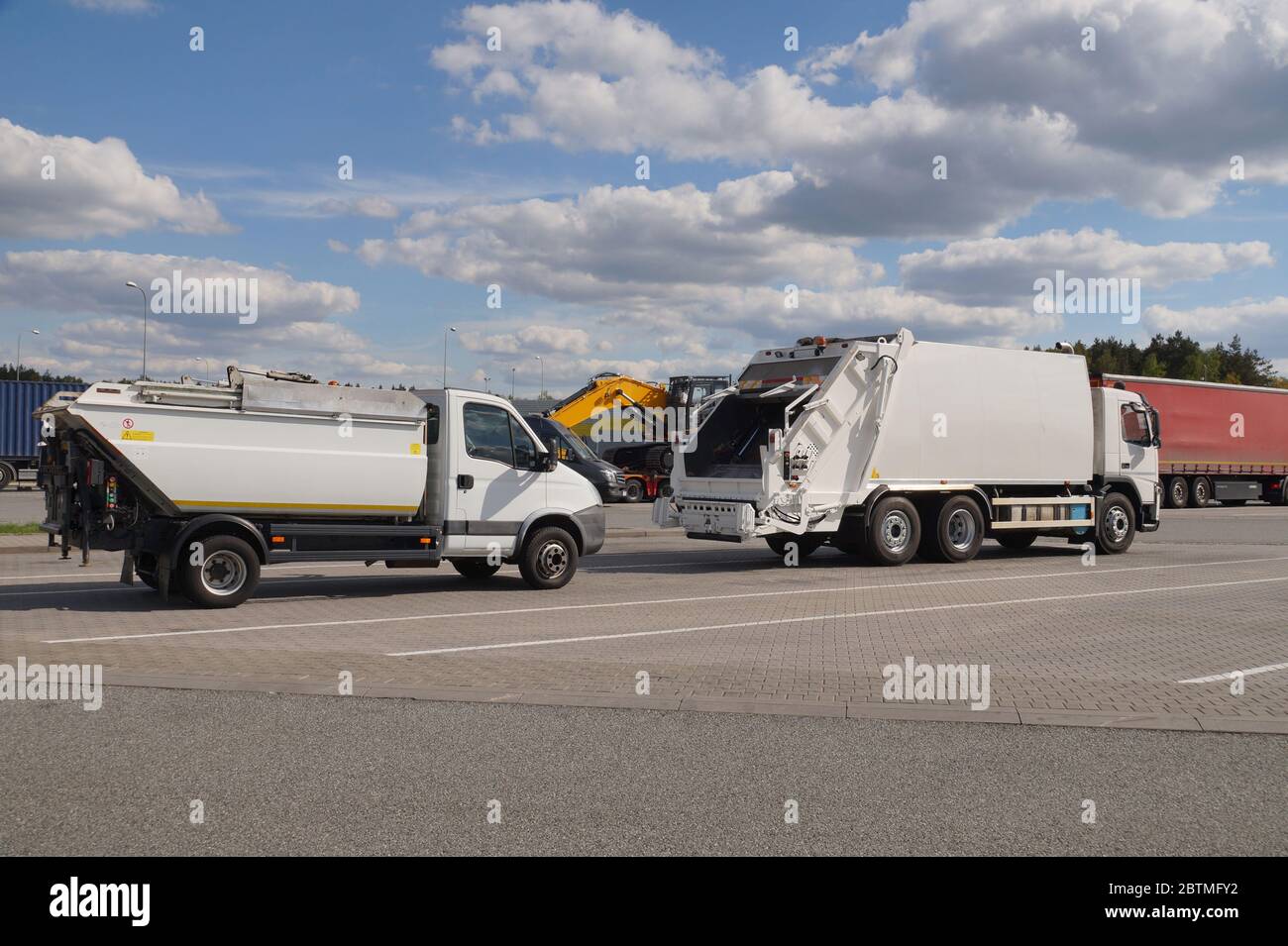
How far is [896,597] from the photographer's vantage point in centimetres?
1321

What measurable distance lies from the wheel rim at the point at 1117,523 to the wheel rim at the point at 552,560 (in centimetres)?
1066

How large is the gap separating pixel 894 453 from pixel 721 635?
6949 mm

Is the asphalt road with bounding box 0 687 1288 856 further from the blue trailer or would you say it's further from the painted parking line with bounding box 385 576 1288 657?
the blue trailer

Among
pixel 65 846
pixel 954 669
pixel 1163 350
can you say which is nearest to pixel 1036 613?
pixel 954 669

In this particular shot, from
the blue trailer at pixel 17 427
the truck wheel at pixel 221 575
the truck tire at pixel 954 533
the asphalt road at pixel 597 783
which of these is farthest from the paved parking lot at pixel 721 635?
the blue trailer at pixel 17 427

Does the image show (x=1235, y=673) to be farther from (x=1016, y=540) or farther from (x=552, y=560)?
(x=1016, y=540)

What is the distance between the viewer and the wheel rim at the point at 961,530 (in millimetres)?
17359

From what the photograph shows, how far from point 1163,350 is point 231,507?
11022cm

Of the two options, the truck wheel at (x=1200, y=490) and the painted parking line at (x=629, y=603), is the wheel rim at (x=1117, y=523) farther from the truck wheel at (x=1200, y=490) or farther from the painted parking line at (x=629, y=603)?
the truck wheel at (x=1200, y=490)

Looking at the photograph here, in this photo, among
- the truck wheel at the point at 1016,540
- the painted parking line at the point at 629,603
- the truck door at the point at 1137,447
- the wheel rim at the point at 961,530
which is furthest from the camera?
the truck door at the point at 1137,447

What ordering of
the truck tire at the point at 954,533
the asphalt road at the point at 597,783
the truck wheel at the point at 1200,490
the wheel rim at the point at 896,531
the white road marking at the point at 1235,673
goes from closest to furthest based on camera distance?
1. the asphalt road at the point at 597,783
2. the white road marking at the point at 1235,673
3. the wheel rim at the point at 896,531
4. the truck tire at the point at 954,533
5. the truck wheel at the point at 1200,490

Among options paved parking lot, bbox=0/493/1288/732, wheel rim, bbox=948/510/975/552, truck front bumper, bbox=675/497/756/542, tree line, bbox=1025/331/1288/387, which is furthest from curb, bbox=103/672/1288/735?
tree line, bbox=1025/331/1288/387

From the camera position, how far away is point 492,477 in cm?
1339

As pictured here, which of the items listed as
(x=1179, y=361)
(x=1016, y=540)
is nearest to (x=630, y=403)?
(x=1016, y=540)
